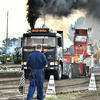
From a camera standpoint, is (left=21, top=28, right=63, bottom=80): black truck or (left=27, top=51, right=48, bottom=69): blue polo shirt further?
(left=21, top=28, right=63, bottom=80): black truck

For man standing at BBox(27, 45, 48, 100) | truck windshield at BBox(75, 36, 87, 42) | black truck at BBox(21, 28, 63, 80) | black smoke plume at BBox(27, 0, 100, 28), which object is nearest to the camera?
man standing at BBox(27, 45, 48, 100)

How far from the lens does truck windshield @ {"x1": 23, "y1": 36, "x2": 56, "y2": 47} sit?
16.7 metres

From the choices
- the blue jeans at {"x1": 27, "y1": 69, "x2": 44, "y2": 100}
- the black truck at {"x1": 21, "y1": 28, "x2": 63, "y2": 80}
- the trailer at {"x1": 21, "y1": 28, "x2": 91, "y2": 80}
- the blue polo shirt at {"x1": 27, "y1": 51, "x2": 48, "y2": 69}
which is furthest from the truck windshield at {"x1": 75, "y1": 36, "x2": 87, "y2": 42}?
the blue jeans at {"x1": 27, "y1": 69, "x2": 44, "y2": 100}

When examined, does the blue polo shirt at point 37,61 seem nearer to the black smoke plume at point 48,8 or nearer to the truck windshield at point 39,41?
the truck windshield at point 39,41

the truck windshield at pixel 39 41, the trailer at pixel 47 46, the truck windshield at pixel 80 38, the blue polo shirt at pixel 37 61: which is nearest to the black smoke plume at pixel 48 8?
the truck windshield at pixel 80 38

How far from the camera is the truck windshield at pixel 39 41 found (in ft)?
54.9

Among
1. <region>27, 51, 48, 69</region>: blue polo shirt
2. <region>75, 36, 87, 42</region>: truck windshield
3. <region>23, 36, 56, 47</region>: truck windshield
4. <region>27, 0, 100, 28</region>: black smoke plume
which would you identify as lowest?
<region>27, 51, 48, 69</region>: blue polo shirt

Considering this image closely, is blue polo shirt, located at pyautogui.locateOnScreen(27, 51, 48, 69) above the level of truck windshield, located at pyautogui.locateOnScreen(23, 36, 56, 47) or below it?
below

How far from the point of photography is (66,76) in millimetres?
19156

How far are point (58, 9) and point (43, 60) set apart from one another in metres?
16.8

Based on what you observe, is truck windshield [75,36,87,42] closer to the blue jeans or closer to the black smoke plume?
the black smoke plume

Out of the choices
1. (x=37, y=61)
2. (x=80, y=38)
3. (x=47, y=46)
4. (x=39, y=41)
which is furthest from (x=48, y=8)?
(x=37, y=61)

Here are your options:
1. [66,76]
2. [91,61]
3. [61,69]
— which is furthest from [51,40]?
[91,61]

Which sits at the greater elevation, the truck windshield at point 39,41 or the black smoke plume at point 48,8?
the black smoke plume at point 48,8
